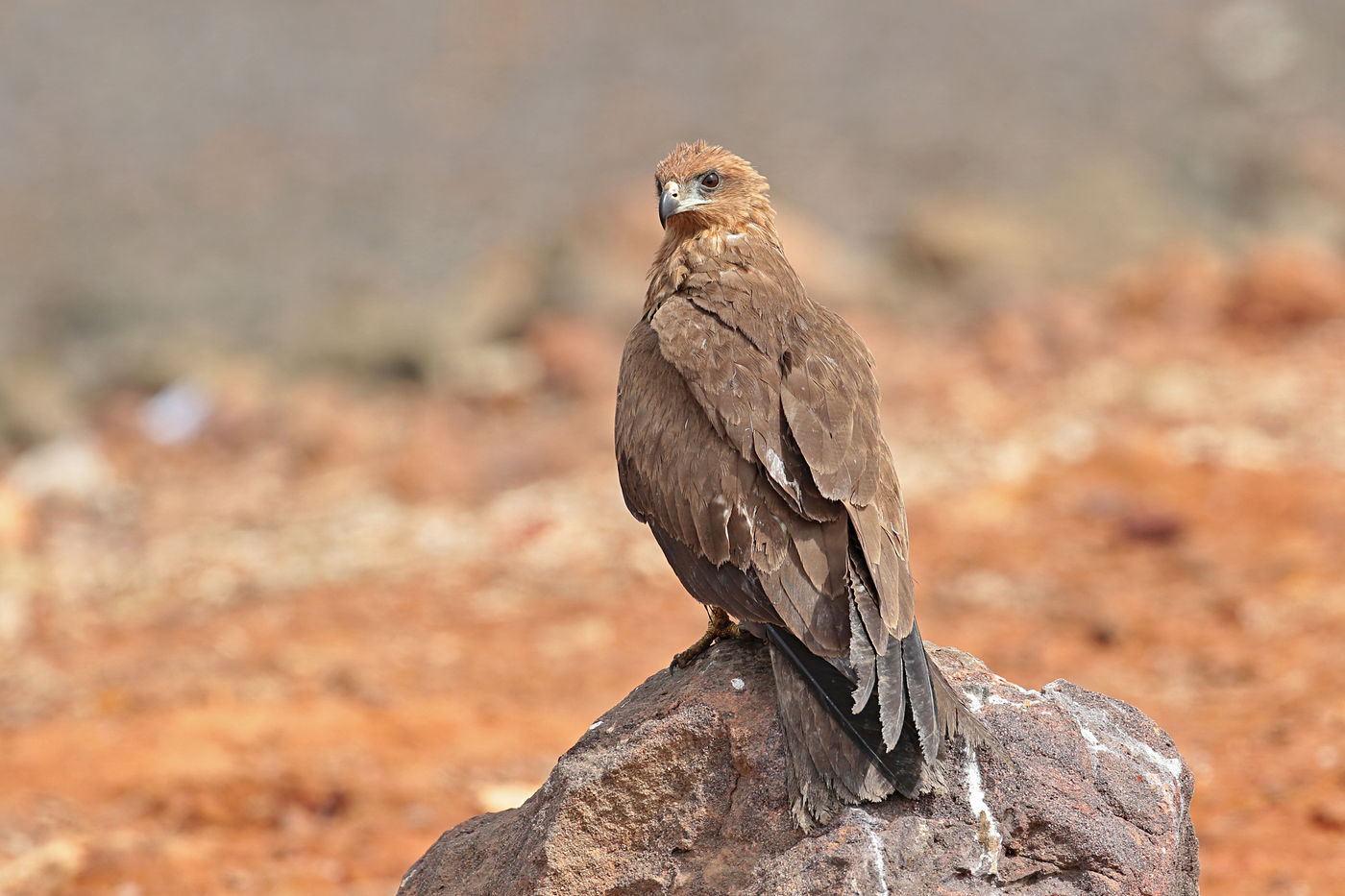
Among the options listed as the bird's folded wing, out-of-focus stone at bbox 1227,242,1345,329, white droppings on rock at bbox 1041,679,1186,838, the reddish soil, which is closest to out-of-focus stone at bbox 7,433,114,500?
the reddish soil

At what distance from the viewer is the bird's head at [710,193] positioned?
16.4 ft

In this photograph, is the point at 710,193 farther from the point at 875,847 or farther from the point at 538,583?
the point at 538,583

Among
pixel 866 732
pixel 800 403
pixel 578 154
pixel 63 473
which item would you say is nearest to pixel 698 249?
pixel 800 403

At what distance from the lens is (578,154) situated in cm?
3100

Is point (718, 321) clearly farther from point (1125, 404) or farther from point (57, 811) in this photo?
point (1125, 404)

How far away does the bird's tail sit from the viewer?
3.43 m

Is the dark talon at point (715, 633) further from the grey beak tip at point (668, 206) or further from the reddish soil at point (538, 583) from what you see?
the reddish soil at point (538, 583)

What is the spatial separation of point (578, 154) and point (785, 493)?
2808 cm

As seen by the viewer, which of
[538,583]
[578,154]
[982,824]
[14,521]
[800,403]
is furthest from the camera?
[578,154]

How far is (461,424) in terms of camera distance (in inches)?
616

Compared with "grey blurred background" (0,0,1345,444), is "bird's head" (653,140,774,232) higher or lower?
lower

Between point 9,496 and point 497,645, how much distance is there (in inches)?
257

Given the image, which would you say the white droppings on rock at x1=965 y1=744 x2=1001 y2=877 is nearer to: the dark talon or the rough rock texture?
the rough rock texture

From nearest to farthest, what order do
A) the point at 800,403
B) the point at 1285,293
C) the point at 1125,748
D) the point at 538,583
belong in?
the point at 1125,748, the point at 800,403, the point at 538,583, the point at 1285,293
